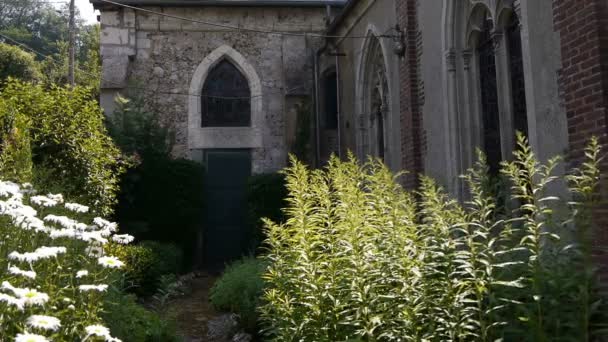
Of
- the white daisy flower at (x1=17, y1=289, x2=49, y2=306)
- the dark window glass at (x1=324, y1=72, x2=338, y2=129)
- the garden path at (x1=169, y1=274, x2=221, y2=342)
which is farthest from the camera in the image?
the dark window glass at (x1=324, y1=72, x2=338, y2=129)

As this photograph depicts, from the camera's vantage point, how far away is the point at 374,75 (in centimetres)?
1177

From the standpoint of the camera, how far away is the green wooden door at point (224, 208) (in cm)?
1429

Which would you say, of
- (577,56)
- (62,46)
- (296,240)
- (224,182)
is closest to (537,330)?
(296,240)

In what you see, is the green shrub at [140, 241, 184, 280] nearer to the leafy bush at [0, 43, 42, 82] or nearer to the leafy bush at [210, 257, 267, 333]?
the leafy bush at [210, 257, 267, 333]

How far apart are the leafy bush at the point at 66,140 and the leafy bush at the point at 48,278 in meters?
2.90

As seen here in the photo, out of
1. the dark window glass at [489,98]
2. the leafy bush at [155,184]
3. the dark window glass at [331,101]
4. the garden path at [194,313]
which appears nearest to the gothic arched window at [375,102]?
the dark window glass at [331,101]

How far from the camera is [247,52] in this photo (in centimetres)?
1463

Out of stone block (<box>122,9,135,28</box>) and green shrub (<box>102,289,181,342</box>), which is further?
stone block (<box>122,9,135,28</box>)

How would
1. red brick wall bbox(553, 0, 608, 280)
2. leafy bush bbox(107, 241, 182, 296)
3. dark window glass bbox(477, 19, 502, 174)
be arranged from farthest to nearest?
leafy bush bbox(107, 241, 182, 296) < dark window glass bbox(477, 19, 502, 174) < red brick wall bbox(553, 0, 608, 280)

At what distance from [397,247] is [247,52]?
12.0 metres

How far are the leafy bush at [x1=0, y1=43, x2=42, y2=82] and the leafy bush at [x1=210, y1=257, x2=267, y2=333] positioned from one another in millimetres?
18775

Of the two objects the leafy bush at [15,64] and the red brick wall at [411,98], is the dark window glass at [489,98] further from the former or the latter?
the leafy bush at [15,64]

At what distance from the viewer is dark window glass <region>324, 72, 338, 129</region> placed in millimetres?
14828

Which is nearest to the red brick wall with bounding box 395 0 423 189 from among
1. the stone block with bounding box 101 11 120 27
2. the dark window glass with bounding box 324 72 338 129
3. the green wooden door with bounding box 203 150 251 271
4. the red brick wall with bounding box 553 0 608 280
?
the red brick wall with bounding box 553 0 608 280
